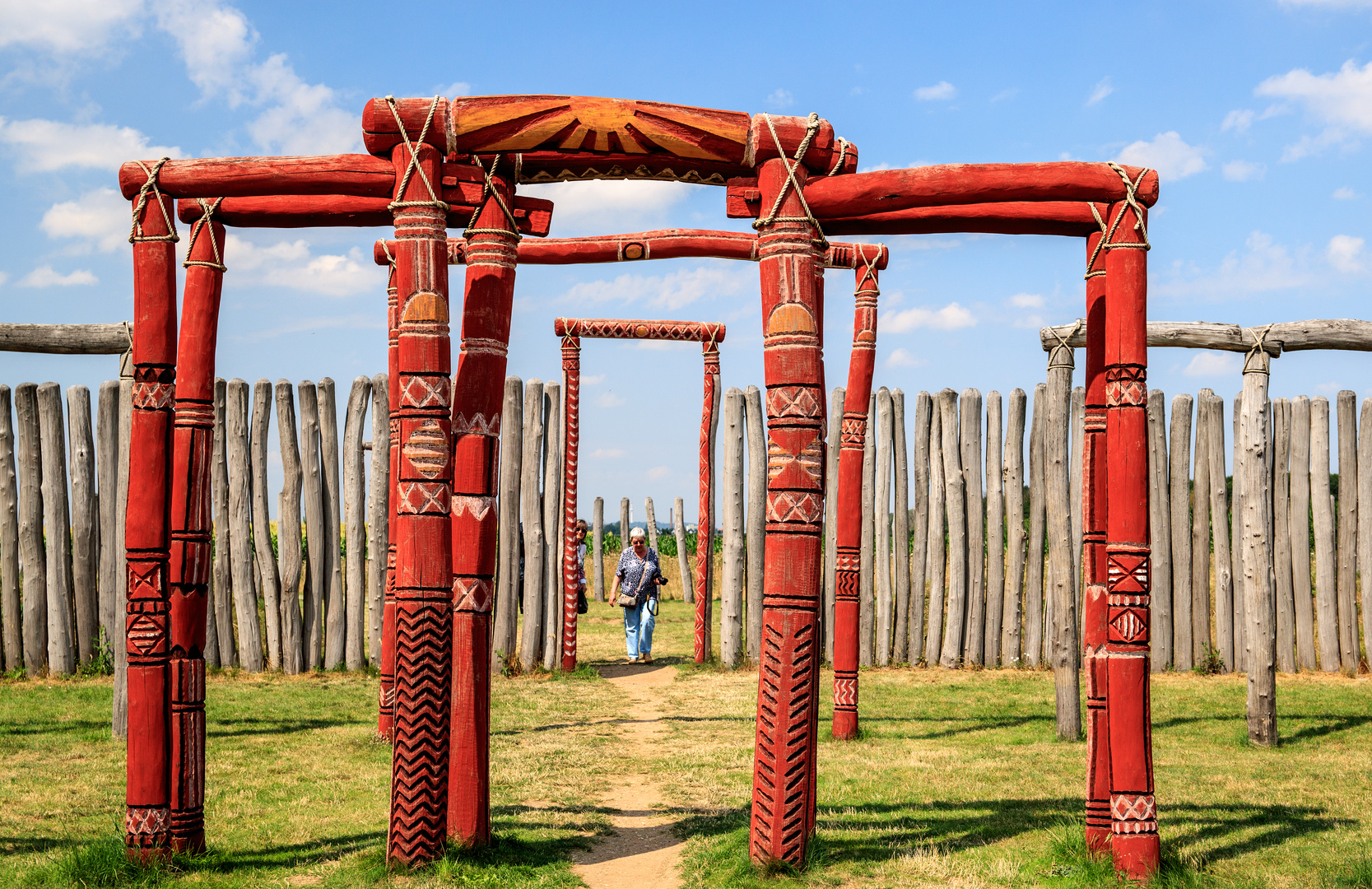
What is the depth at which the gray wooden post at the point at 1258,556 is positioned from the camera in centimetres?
782

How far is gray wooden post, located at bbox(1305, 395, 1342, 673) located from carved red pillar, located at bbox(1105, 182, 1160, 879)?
7.15 metres

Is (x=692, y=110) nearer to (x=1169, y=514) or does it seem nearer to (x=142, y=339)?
(x=142, y=339)

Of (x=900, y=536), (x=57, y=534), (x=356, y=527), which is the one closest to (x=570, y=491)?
(x=356, y=527)

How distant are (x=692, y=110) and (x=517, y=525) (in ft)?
22.9

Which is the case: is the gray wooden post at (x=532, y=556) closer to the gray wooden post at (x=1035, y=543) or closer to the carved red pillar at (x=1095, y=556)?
the gray wooden post at (x=1035, y=543)

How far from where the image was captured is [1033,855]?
17.2 ft

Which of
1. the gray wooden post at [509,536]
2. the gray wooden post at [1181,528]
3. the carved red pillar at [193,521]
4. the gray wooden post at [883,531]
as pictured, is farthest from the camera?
the gray wooden post at [883,531]

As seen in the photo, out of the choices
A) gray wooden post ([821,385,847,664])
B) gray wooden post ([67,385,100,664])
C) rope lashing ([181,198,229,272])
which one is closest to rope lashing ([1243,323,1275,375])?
gray wooden post ([821,385,847,664])

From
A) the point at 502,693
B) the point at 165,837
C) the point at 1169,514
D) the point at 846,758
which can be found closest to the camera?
the point at 165,837

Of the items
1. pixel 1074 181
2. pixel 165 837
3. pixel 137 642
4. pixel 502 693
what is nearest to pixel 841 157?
pixel 1074 181

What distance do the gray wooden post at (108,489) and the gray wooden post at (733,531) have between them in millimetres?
5284

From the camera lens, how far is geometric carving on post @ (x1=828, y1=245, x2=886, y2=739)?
7969mm

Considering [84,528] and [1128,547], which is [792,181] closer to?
[1128,547]

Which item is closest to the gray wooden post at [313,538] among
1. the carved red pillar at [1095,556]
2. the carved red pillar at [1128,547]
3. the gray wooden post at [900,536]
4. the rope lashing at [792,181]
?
the gray wooden post at [900,536]
